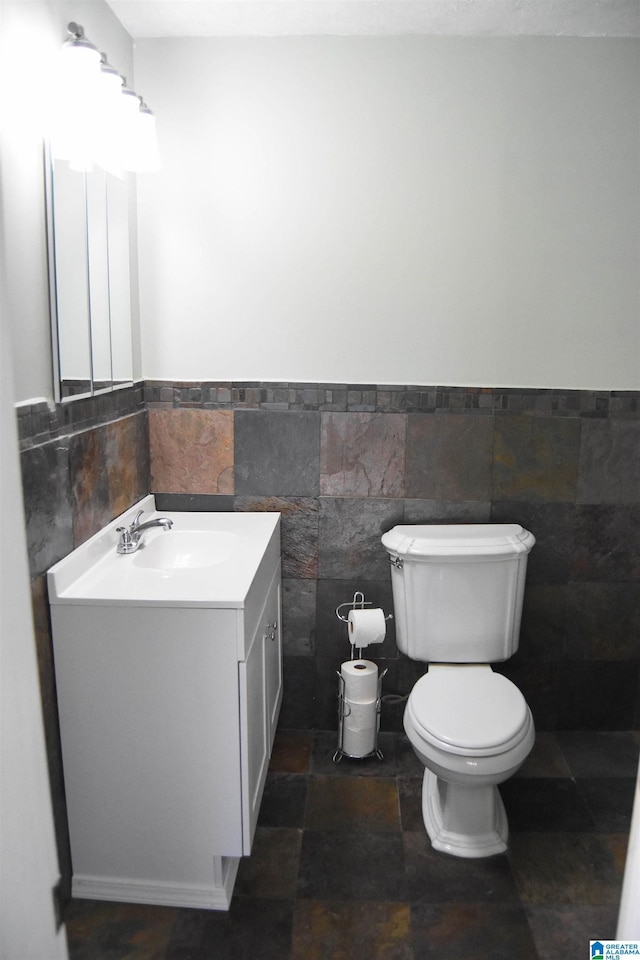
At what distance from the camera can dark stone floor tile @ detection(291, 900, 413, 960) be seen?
1.70 meters

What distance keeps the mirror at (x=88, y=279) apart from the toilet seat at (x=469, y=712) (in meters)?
1.29

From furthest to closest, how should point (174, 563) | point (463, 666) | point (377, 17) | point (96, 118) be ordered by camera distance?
point (463, 666) → point (174, 563) → point (377, 17) → point (96, 118)

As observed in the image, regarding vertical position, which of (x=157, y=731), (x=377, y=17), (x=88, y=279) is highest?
(x=377, y=17)

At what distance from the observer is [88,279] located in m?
1.90

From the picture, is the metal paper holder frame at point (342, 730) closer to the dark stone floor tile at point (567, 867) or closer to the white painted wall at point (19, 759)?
the dark stone floor tile at point (567, 867)

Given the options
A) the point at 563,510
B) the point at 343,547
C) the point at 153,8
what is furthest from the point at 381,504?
the point at 153,8

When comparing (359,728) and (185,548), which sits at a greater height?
(185,548)

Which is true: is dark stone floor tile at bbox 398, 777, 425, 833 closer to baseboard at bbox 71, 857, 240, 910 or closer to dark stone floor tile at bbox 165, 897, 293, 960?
dark stone floor tile at bbox 165, 897, 293, 960

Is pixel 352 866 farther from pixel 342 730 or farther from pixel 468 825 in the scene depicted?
pixel 342 730

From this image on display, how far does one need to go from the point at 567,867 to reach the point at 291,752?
3.13 feet

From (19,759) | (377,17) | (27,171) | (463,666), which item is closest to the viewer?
(19,759)

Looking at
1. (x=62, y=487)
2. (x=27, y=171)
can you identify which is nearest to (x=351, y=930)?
(x=62, y=487)

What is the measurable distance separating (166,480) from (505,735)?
1.37 metres

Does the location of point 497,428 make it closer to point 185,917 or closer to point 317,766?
point 317,766
